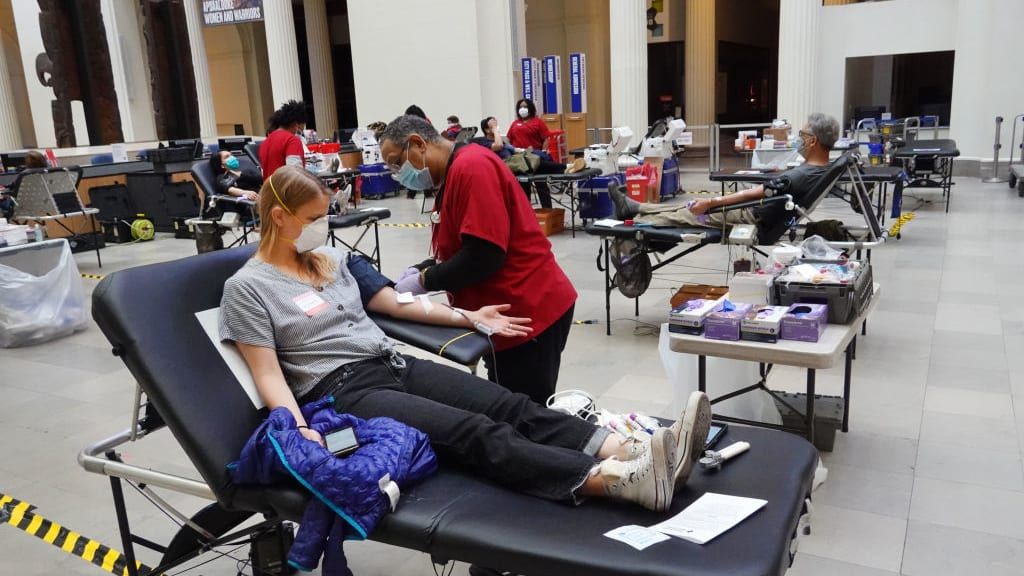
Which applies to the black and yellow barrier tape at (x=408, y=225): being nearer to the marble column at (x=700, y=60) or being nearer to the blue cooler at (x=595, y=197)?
the blue cooler at (x=595, y=197)

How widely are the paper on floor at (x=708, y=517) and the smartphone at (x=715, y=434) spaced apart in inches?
10.4

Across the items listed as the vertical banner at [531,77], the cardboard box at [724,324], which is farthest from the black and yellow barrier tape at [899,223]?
the vertical banner at [531,77]

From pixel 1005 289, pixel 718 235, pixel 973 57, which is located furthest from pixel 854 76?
pixel 718 235

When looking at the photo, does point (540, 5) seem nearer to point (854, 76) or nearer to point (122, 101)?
point (854, 76)

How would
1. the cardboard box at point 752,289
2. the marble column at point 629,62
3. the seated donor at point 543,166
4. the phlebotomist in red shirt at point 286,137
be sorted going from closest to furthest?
the cardboard box at point 752,289 → the phlebotomist in red shirt at point 286,137 → the seated donor at point 543,166 → the marble column at point 629,62

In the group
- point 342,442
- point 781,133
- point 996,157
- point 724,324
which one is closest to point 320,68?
point 781,133

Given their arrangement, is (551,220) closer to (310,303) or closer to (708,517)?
(310,303)

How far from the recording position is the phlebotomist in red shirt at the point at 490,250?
2492 millimetres

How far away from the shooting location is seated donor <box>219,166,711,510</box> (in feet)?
6.03

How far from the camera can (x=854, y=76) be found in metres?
14.0

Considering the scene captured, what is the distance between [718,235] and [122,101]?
18.4 m

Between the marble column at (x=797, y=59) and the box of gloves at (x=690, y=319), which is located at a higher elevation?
the marble column at (x=797, y=59)

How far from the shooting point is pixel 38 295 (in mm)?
5617

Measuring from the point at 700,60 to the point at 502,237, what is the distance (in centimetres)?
1852
